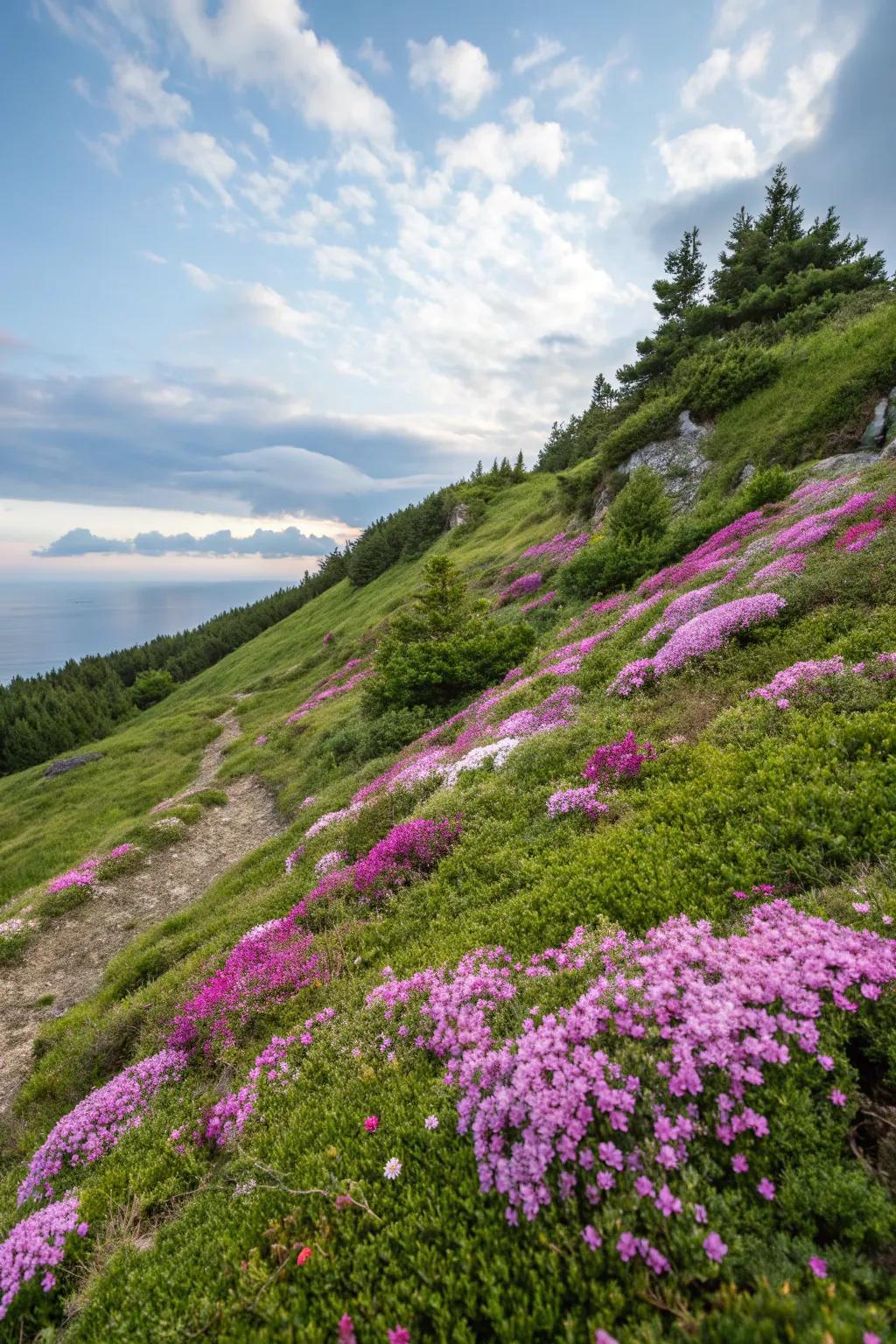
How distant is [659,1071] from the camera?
3.88m

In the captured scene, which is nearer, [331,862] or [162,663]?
[331,862]

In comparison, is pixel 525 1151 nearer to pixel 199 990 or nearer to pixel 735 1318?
pixel 735 1318

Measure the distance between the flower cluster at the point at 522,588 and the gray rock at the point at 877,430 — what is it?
16.8m

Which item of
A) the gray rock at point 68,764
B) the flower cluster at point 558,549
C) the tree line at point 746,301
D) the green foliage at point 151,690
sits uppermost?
the tree line at point 746,301

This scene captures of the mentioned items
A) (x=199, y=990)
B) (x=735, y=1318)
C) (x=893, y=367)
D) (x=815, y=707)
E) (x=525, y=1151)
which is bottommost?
(x=199, y=990)

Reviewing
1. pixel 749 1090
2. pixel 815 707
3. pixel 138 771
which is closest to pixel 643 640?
pixel 815 707

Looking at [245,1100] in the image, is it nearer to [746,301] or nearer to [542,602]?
[542,602]

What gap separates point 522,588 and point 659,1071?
31.4 metres

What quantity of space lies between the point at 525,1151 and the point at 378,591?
7092cm

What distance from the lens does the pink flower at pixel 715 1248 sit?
2.98 m

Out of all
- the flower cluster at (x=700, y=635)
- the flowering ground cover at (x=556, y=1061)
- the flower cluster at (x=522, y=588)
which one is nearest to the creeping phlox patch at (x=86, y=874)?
the flowering ground cover at (x=556, y=1061)

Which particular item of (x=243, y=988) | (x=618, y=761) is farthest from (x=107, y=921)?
(x=618, y=761)

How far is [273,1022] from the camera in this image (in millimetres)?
7602

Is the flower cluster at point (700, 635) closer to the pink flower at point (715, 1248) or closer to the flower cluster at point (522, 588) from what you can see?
the pink flower at point (715, 1248)
